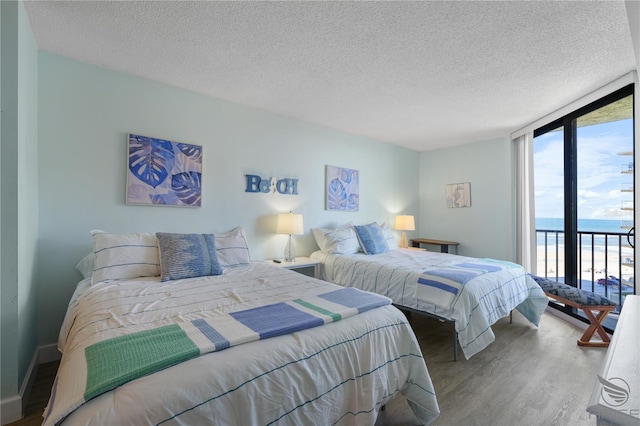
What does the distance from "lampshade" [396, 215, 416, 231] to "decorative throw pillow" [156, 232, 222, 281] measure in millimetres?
3332

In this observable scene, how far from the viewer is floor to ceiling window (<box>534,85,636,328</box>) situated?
2.94 meters

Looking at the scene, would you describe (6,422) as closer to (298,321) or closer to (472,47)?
(298,321)

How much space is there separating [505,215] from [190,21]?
473 centimetres

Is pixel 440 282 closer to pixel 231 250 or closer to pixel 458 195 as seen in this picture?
pixel 231 250

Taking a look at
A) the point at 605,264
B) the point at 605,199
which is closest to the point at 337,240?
the point at 605,199

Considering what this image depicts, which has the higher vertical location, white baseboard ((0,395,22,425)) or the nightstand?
the nightstand

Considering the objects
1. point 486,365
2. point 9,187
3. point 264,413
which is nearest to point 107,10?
point 9,187

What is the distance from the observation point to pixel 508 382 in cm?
204

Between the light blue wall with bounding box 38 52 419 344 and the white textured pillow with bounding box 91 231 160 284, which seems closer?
the white textured pillow with bounding box 91 231 160 284

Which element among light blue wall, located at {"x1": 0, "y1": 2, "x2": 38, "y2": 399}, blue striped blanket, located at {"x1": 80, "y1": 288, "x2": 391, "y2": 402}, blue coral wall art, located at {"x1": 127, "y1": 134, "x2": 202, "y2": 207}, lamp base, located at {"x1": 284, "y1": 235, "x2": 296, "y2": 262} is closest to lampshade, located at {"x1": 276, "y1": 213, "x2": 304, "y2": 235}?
lamp base, located at {"x1": 284, "y1": 235, "x2": 296, "y2": 262}

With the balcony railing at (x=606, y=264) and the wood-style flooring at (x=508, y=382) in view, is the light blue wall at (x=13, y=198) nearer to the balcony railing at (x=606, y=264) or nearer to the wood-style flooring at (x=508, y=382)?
the wood-style flooring at (x=508, y=382)

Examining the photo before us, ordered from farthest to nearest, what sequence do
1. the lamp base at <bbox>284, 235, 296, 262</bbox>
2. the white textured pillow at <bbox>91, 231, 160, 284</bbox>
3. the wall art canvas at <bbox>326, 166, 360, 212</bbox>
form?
the wall art canvas at <bbox>326, 166, 360, 212</bbox> → the lamp base at <bbox>284, 235, 296, 262</bbox> → the white textured pillow at <bbox>91, 231, 160, 284</bbox>

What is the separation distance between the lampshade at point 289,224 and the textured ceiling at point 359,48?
134 cm

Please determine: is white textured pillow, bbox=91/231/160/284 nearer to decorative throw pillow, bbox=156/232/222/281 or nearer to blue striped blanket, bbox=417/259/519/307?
decorative throw pillow, bbox=156/232/222/281
